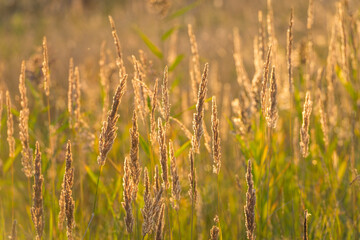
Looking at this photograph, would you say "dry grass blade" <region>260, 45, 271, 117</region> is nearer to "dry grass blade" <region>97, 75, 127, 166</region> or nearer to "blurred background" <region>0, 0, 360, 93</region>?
"dry grass blade" <region>97, 75, 127, 166</region>

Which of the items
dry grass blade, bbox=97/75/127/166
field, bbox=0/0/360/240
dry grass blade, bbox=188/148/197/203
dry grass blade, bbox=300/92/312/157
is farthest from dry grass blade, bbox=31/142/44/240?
dry grass blade, bbox=300/92/312/157

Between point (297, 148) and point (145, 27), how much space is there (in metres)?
8.65

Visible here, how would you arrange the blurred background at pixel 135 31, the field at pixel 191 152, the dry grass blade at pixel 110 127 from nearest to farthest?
the dry grass blade at pixel 110 127, the field at pixel 191 152, the blurred background at pixel 135 31

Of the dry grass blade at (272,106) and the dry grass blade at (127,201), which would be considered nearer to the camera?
the dry grass blade at (127,201)

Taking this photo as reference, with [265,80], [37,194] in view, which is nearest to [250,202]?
[265,80]

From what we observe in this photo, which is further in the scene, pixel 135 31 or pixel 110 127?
pixel 135 31

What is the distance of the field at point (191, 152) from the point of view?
1358 millimetres

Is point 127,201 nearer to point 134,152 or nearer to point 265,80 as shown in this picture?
point 134,152

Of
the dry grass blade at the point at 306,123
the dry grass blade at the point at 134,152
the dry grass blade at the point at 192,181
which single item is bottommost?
the dry grass blade at the point at 192,181

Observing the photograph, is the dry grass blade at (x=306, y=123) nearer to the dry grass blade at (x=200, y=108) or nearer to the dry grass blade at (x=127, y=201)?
the dry grass blade at (x=200, y=108)

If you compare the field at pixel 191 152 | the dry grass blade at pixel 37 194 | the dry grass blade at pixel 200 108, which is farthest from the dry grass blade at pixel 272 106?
the dry grass blade at pixel 37 194

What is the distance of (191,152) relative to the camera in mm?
1354

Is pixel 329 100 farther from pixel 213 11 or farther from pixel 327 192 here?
pixel 213 11

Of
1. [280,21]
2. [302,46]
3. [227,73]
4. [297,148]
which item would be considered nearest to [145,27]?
[280,21]
